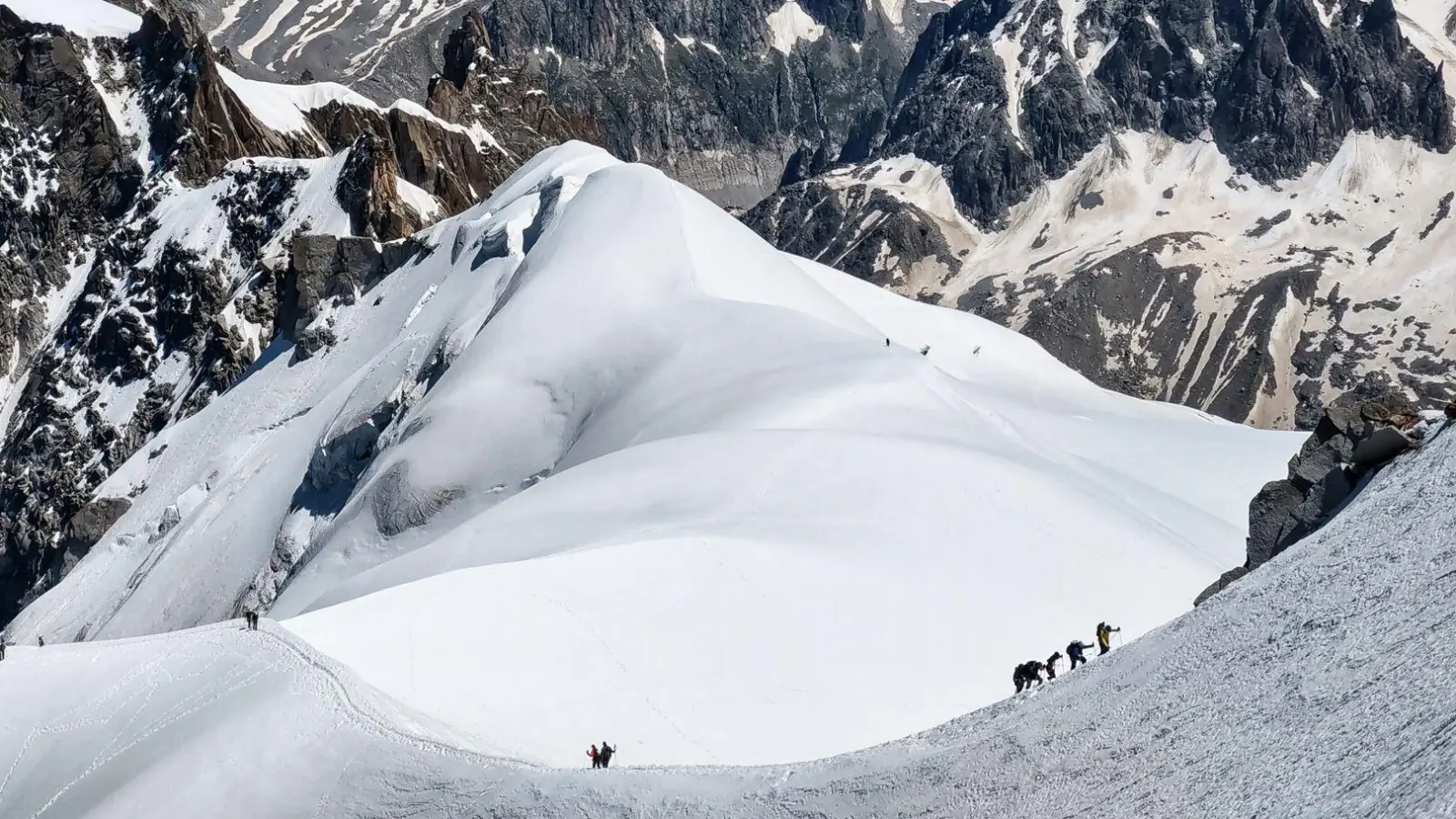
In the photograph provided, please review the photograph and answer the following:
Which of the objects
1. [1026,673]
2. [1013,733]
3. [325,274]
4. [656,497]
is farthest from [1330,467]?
[325,274]

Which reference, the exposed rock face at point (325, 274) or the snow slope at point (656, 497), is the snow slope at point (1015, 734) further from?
the exposed rock face at point (325, 274)

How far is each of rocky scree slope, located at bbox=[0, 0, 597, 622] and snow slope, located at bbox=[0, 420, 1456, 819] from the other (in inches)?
3053

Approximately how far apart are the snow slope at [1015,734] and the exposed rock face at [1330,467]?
3.42 feet

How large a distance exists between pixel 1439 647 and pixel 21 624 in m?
91.9

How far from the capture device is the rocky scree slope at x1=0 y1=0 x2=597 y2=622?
126 metres

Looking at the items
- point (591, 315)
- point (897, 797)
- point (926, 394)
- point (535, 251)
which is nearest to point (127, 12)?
point (535, 251)

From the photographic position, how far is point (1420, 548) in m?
22.8

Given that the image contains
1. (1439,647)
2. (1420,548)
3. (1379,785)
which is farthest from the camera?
(1420,548)

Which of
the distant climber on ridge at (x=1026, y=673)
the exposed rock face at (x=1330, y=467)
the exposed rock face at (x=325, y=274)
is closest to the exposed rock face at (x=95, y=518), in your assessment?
the exposed rock face at (x=325, y=274)

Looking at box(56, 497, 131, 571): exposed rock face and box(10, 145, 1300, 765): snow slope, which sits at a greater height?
box(56, 497, 131, 571): exposed rock face

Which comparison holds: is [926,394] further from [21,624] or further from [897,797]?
[21,624]

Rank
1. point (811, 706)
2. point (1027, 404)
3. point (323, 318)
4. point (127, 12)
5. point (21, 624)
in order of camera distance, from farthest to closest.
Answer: point (127, 12)
point (323, 318)
point (21, 624)
point (1027, 404)
point (811, 706)

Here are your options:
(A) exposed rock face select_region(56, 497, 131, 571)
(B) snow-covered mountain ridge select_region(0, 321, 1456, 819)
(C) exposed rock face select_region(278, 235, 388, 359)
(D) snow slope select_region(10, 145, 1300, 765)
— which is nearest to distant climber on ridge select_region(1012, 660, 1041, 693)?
(B) snow-covered mountain ridge select_region(0, 321, 1456, 819)

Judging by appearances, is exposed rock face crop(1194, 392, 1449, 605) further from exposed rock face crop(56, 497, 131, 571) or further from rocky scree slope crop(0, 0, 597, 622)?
exposed rock face crop(56, 497, 131, 571)
